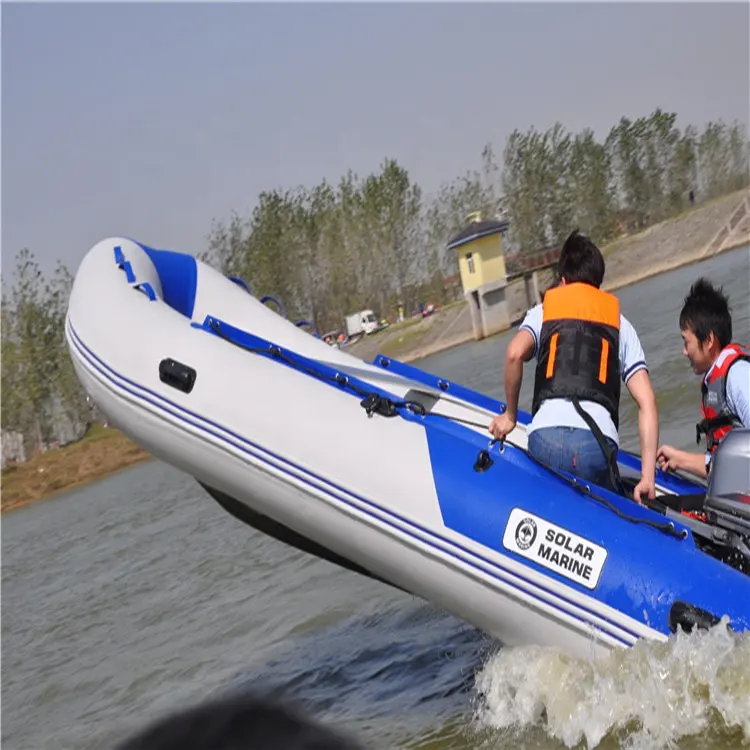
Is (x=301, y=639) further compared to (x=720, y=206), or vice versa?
(x=720, y=206)

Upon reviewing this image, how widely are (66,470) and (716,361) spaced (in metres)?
22.4

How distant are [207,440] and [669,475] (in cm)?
166

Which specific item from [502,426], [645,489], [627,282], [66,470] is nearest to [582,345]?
[502,426]

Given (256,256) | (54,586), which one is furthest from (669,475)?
(256,256)

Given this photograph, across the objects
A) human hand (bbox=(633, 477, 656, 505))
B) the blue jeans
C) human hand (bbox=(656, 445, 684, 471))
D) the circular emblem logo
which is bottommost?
human hand (bbox=(656, 445, 684, 471))

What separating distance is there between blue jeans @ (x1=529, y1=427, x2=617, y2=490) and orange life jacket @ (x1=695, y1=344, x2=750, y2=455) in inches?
12.1

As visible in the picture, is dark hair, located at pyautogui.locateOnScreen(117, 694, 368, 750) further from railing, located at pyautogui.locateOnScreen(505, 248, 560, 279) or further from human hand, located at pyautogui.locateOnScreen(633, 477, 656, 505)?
railing, located at pyautogui.locateOnScreen(505, 248, 560, 279)

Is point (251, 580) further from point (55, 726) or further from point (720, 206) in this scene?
point (720, 206)

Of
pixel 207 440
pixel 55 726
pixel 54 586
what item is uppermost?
pixel 207 440

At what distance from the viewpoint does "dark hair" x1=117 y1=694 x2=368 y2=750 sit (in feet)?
12.4

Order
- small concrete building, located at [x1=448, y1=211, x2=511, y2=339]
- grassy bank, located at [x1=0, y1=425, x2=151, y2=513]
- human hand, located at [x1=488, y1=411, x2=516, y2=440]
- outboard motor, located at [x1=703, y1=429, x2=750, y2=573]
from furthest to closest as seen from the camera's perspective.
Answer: small concrete building, located at [x1=448, y1=211, x2=511, y2=339] < grassy bank, located at [x1=0, y1=425, x2=151, y2=513] < human hand, located at [x1=488, y1=411, x2=516, y2=440] < outboard motor, located at [x1=703, y1=429, x2=750, y2=573]

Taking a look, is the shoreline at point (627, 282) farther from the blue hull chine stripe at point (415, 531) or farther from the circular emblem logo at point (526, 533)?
the circular emblem logo at point (526, 533)

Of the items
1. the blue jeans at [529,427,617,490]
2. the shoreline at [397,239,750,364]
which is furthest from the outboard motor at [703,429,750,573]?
the shoreline at [397,239,750,364]

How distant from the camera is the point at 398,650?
4391 mm
